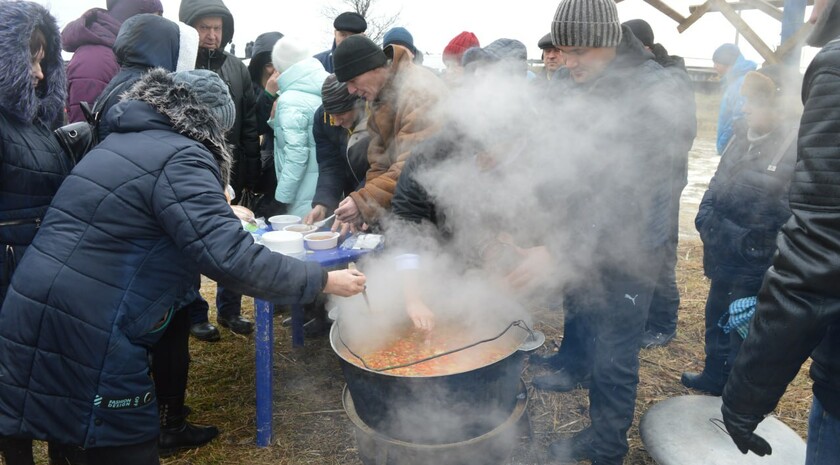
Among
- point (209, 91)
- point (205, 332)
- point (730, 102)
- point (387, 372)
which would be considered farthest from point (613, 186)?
point (730, 102)

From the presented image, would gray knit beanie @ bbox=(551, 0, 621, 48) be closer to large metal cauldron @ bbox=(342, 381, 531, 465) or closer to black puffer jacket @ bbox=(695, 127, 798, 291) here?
black puffer jacket @ bbox=(695, 127, 798, 291)

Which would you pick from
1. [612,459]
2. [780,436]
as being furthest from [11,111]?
[780,436]

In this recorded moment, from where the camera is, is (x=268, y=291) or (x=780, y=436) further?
(x=780, y=436)

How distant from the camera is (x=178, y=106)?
2092 millimetres

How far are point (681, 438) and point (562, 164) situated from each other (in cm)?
158

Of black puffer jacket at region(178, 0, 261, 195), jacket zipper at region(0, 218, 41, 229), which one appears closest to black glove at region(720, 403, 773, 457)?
jacket zipper at region(0, 218, 41, 229)

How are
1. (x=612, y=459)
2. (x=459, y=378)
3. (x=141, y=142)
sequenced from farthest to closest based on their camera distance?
(x=612, y=459) → (x=459, y=378) → (x=141, y=142)

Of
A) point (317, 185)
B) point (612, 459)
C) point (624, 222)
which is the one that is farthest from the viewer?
point (317, 185)

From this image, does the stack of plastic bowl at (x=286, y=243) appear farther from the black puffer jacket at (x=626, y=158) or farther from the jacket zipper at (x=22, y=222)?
the black puffer jacket at (x=626, y=158)

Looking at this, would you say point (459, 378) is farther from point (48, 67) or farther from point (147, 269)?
point (48, 67)

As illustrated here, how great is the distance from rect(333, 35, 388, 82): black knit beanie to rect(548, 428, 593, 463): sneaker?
2511 mm

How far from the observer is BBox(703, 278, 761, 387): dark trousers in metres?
3.46

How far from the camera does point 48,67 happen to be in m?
2.63

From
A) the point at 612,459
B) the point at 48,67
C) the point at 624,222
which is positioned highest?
the point at 48,67
